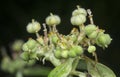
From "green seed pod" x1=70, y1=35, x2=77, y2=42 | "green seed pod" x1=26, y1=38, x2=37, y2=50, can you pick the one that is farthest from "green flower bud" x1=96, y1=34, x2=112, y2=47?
"green seed pod" x1=26, y1=38, x2=37, y2=50

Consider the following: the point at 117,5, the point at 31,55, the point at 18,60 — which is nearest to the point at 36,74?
the point at 18,60

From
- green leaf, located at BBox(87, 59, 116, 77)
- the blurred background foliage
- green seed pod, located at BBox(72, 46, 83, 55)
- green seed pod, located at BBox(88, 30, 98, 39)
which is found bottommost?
green leaf, located at BBox(87, 59, 116, 77)

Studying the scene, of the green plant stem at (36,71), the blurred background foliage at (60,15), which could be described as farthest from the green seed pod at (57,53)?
the blurred background foliage at (60,15)

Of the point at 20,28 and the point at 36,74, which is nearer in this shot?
the point at 36,74

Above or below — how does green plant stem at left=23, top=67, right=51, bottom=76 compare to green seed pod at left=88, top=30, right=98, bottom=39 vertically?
above

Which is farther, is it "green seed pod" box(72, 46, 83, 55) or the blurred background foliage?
the blurred background foliage

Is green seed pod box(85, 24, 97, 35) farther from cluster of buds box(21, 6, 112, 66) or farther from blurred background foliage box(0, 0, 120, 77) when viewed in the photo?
blurred background foliage box(0, 0, 120, 77)

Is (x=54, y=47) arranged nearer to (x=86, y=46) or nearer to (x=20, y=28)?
(x=86, y=46)
